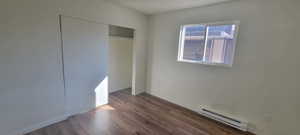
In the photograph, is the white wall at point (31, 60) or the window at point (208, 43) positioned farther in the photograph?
the window at point (208, 43)

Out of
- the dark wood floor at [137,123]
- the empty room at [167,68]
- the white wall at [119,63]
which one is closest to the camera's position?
the empty room at [167,68]

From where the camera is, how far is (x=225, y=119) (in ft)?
7.86

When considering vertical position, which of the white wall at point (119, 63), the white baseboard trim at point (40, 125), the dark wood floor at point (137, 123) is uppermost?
the white wall at point (119, 63)

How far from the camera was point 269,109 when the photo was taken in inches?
80.2

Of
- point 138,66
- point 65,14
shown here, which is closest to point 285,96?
point 138,66

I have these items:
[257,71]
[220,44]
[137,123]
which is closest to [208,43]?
[220,44]

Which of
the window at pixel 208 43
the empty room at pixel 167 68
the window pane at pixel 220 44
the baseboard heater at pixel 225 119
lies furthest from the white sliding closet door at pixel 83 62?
the baseboard heater at pixel 225 119

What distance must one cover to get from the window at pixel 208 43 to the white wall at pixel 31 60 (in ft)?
6.75

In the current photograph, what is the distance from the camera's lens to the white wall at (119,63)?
3639 millimetres

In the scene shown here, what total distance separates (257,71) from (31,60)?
3.53 metres

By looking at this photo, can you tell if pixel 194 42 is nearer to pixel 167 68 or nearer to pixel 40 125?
pixel 167 68

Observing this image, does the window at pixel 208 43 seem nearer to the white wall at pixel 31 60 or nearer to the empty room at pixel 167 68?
the empty room at pixel 167 68

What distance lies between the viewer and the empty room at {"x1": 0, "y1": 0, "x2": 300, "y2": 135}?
1806 mm

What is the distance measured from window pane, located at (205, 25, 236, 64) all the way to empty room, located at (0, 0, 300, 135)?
19 mm
